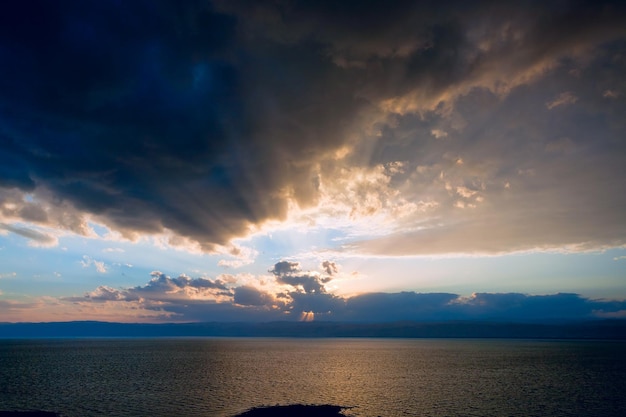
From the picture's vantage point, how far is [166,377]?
373ft

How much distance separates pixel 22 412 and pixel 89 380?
4857 cm

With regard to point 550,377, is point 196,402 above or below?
above

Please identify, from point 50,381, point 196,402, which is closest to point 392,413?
point 196,402

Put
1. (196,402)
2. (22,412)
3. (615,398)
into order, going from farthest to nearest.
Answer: (615,398), (196,402), (22,412)

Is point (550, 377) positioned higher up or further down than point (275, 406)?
further down

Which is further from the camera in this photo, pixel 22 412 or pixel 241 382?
pixel 241 382

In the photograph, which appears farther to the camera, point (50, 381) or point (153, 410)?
point (50, 381)

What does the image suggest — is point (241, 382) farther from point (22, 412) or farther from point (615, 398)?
point (615, 398)

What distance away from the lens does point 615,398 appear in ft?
254

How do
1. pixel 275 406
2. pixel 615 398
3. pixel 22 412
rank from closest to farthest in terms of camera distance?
1. pixel 22 412
2. pixel 275 406
3. pixel 615 398

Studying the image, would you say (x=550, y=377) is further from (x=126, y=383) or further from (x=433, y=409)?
(x=126, y=383)

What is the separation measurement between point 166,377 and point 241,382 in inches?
1105

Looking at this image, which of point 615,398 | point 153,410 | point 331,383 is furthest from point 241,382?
point 615,398

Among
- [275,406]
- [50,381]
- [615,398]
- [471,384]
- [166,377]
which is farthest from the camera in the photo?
[166,377]
